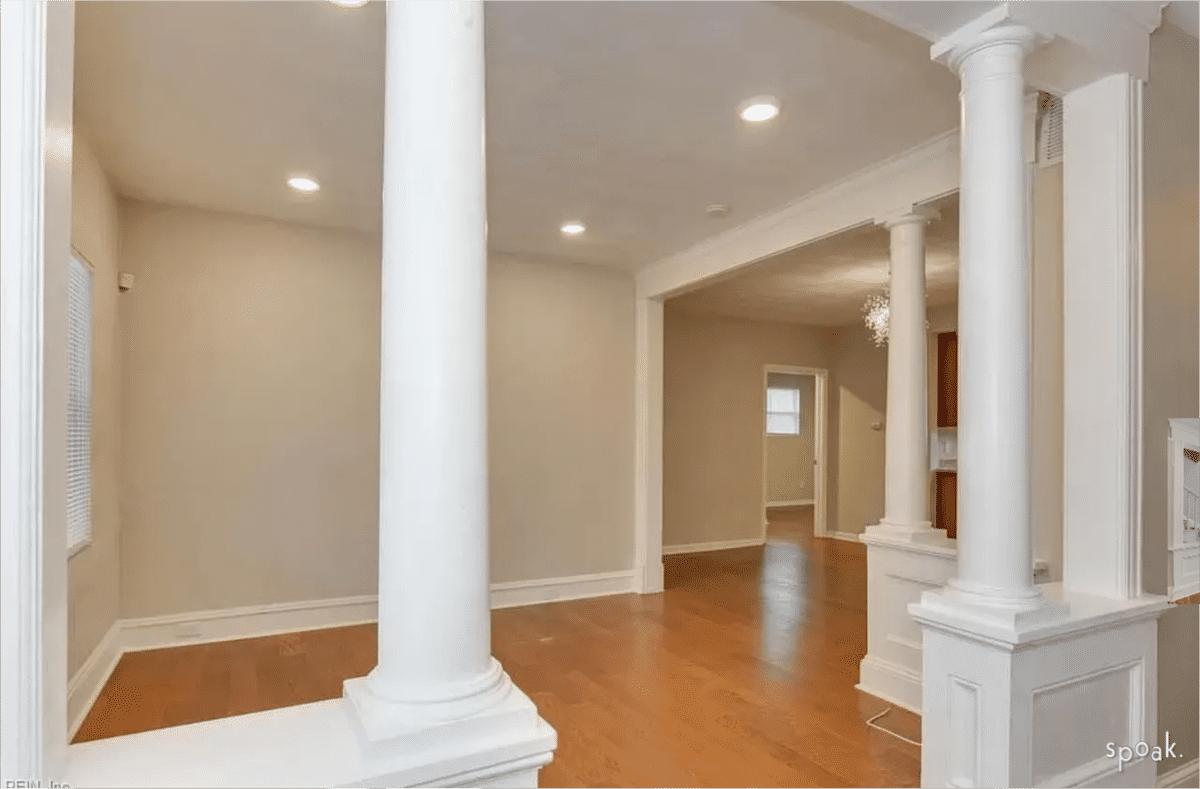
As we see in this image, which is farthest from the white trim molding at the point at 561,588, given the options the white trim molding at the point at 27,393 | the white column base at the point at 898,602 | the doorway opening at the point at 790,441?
the doorway opening at the point at 790,441

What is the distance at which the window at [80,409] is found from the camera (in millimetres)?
3469

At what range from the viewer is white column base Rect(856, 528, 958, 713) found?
3500 millimetres

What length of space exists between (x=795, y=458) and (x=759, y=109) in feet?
33.9

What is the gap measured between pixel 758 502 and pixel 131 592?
6433 millimetres

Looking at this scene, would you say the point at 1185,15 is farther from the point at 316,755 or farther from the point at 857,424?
the point at 857,424

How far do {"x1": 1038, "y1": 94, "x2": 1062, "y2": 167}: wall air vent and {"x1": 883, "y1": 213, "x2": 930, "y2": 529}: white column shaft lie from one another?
79 centimetres

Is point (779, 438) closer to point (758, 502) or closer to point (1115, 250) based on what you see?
point (758, 502)

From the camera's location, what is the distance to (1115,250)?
2.39 meters

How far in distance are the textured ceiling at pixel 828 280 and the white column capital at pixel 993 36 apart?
143cm

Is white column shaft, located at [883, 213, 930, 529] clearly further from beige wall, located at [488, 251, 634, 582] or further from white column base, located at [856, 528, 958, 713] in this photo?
beige wall, located at [488, 251, 634, 582]

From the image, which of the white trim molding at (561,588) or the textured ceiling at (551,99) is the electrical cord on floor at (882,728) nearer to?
the textured ceiling at (551,99)

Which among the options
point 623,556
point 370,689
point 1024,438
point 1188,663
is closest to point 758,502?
point 623,556

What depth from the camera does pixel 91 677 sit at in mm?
3727

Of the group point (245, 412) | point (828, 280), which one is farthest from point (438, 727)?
point (828, 280)
